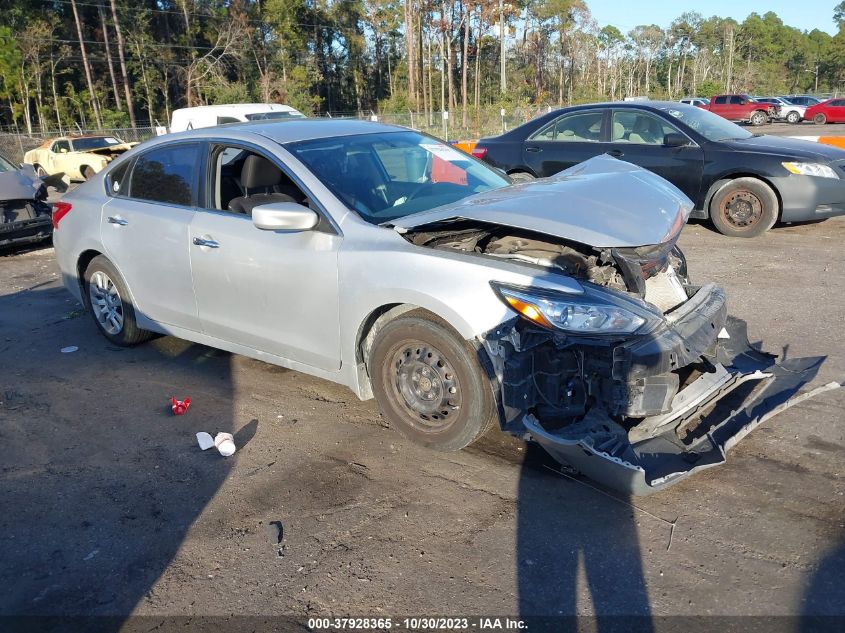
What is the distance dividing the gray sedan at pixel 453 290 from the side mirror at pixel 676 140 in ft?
13.4

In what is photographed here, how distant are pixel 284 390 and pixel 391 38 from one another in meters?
66.2

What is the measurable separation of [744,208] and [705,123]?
125cm

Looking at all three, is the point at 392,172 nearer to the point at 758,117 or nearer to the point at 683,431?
the point at 683,431

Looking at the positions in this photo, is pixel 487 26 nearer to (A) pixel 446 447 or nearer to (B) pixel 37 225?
(B) pixel 37 225

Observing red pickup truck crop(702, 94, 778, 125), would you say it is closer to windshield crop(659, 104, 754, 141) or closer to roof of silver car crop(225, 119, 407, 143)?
windshield crop(659, 104, 754, 141)

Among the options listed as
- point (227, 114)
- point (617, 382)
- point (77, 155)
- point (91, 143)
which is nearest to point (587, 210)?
point (617, 382)

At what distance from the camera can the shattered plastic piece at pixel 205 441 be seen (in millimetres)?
4066

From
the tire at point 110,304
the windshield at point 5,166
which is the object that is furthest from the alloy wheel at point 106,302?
the windshield at point 5,166

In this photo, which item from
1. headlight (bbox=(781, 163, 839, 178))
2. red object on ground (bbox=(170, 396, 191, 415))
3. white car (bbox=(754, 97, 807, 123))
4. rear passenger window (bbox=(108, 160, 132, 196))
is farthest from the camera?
white car (bbox=(754, 97, 807, 123))

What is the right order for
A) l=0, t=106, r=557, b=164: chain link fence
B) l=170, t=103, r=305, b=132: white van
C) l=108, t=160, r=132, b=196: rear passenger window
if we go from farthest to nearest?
l=0, t=106, r=557, b=164: chain link fence, l=170, t=103, r=305, b=132: white van, l=108, t=160, r=132, b=196: rear passenger window

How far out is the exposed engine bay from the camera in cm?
319

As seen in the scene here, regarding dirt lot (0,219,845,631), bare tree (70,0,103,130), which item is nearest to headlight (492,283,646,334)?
dirt lot (0,219,845,631)

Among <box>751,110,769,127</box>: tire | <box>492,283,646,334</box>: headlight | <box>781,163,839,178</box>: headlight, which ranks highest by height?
<box>492,283,646,334</box>: headlight

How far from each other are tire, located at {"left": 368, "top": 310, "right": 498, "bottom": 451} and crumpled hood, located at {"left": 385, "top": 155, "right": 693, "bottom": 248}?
0.58 metres
